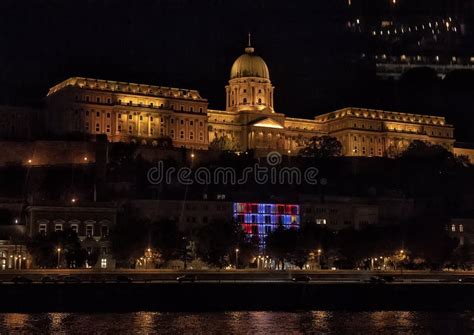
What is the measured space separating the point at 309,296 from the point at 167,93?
71.7 meters

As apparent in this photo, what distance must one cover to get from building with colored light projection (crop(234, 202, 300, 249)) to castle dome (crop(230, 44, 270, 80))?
5199 cm

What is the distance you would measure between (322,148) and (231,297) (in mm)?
70110

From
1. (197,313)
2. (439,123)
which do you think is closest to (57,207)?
(197,313)

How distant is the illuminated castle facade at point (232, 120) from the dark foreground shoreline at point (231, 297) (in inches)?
2395

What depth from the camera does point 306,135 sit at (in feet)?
481

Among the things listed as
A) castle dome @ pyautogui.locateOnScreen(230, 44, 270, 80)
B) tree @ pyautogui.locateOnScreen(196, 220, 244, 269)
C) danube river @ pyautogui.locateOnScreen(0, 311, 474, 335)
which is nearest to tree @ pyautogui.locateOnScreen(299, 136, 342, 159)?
castle dome @ pyautogui.locateOnScreen(230, 44, 270, 80)

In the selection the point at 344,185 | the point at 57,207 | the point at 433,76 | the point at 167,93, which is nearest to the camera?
the point at 57,207

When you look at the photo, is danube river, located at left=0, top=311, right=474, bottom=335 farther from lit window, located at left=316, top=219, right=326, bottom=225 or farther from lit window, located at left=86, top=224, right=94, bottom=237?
lit window, located at left=316, top=219, right=326, bottom=225

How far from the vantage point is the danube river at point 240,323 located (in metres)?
56.0

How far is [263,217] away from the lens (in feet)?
327

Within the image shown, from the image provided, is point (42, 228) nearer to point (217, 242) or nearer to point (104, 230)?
point (104, 230)

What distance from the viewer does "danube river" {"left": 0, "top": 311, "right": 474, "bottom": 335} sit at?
56.0 meters

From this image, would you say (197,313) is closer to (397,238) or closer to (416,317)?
(416,317)

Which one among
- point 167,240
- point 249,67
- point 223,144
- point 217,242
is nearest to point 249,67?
point 249,67
